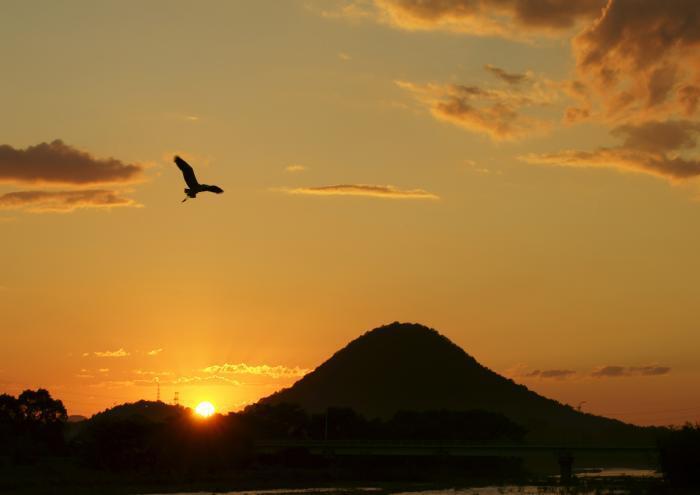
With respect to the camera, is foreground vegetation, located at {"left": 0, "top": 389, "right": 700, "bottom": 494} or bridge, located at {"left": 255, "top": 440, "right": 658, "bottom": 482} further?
bridge, located at {"left": 255, "top": 440, "right": 658, "bottom": 482}

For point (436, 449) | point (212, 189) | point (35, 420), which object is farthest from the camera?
point (35, 420)

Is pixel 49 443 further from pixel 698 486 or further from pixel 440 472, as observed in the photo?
pixel 698 486

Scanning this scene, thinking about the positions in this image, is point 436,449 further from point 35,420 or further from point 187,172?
point 187,172

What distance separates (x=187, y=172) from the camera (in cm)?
4869

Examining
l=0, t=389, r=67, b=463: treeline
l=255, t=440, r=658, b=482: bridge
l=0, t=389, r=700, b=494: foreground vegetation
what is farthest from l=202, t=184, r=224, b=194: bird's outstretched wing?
l=0, t=389, r=67, b=463: treeline

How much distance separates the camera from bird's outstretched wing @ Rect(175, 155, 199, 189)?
4844cm

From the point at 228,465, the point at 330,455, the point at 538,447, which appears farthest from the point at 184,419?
the point at 538,447

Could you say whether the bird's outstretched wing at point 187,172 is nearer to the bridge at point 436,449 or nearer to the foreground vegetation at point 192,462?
the foreground vegetation at point 192,462

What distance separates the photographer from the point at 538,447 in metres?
152

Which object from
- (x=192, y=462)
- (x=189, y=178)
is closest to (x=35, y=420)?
(x=192, y=462)

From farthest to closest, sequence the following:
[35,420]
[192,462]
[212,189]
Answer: [35,420] → [192,462] → [212,189]

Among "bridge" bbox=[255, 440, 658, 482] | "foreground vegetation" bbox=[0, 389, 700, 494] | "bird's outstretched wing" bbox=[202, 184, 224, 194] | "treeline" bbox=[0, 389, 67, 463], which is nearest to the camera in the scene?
"bird's outstretched wing" bbox=[202, 184, 224, 194]

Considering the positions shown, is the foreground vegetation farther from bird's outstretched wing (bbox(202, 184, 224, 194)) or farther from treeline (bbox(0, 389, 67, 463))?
bird's outstretched wing (bbox(202, 184, 224, 194))

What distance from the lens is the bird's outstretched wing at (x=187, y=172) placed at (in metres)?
48.4
